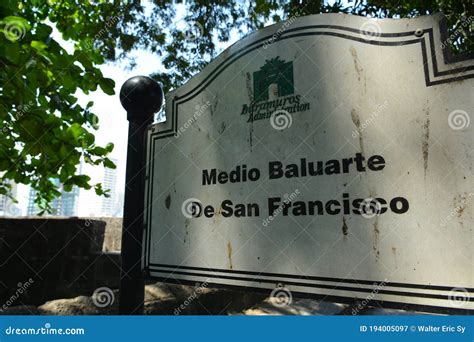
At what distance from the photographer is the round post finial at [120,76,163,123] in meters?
2.12

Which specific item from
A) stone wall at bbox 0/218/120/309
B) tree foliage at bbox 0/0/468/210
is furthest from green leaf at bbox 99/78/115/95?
stone wall at bbox 0/218/120/309

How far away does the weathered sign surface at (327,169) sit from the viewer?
1.33 m

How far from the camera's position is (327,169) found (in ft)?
5.08

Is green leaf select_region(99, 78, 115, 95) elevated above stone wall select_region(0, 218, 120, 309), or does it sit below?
above

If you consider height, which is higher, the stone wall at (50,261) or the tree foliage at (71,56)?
the tree foliage at (71,56)

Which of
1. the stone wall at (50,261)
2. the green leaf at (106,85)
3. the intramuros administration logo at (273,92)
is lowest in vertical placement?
the stone wall at (50,261)

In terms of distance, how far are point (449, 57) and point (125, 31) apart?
228 inches

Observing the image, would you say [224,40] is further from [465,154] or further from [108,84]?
[465,154]

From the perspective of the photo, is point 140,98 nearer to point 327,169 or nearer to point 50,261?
point 327,169

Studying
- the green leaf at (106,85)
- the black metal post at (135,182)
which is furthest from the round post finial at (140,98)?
the green leaf at (106,85)

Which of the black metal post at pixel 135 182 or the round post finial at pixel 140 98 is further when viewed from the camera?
the round post finial at pixel 140 98

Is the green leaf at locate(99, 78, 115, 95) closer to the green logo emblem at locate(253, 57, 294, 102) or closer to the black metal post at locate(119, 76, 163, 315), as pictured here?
the black metal post at locate(119, 76, 163, 315)

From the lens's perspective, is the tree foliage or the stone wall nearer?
the tree foliage

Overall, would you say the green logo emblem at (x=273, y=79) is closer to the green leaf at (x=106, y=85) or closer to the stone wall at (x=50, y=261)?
the green leaf at (x=106, y=85)
